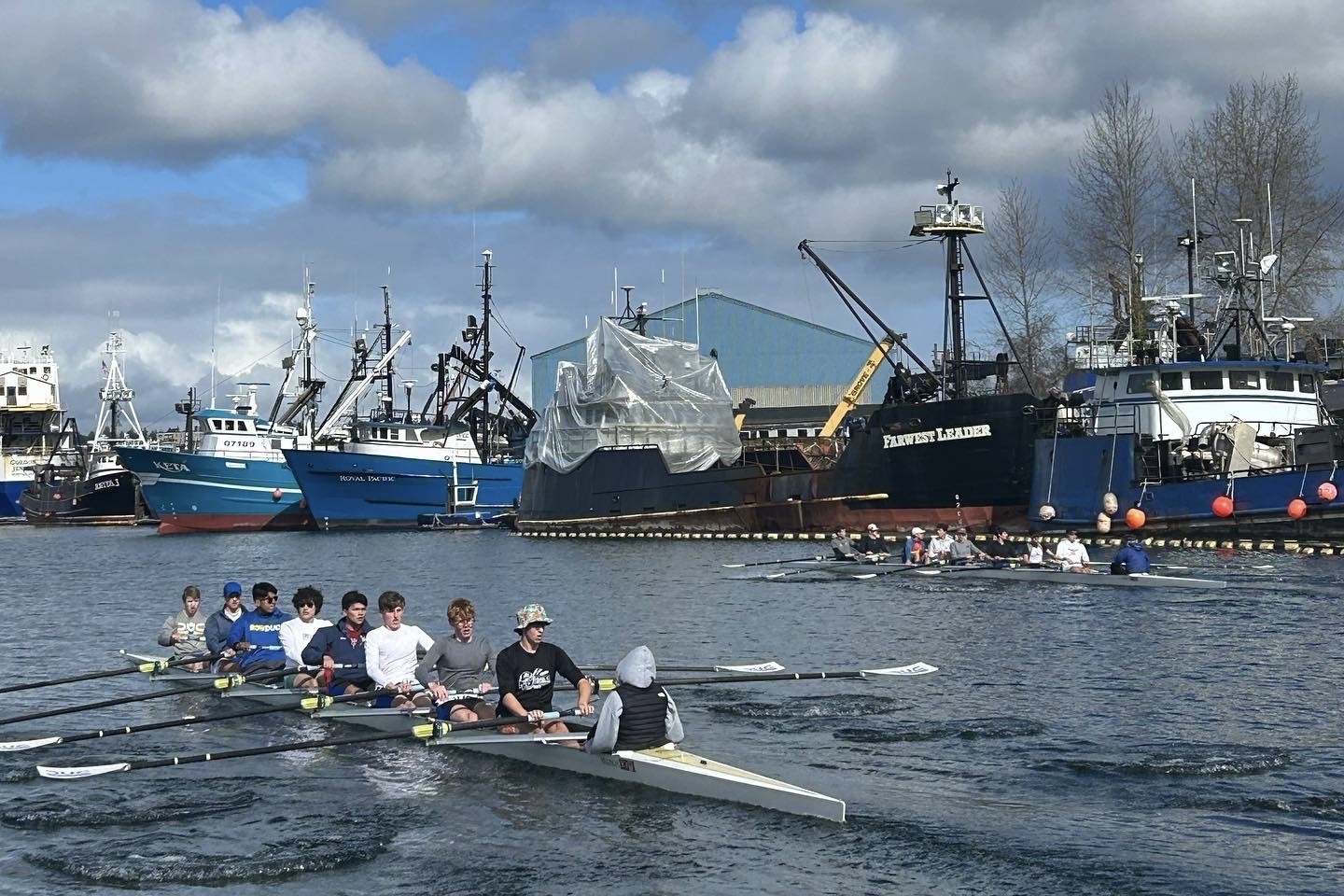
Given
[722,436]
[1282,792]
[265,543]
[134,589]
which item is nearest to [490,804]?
[1282,792]

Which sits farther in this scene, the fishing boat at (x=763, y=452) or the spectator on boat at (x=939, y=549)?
the fishing boat at (x=763, y=452)

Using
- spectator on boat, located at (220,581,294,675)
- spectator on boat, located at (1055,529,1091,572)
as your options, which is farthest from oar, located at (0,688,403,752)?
spectator on boat, located at (1055,529,1091,572)

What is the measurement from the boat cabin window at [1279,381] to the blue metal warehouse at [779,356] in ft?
167

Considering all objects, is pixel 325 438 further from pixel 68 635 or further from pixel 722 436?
pixel 68 635

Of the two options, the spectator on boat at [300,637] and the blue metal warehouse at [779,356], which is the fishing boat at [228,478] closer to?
the blue metal warehouse at [779,356]

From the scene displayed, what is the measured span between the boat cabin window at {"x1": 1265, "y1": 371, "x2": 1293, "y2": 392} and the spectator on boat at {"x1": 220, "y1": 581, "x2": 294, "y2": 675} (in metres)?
40.1

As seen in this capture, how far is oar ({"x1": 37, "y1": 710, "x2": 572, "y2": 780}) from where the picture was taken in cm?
1709

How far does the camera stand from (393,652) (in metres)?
19.4

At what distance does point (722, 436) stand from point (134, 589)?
3278 cm

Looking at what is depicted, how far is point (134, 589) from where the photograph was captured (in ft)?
164

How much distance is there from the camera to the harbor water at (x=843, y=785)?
14383 millimetres

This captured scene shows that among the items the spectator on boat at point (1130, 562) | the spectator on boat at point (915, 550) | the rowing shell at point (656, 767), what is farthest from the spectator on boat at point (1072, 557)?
the rowing shell at point (656, 767)

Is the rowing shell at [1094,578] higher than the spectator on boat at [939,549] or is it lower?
lower

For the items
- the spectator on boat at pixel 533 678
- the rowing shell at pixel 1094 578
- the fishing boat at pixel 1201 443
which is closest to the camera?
the spectator on boat at pixel 533 678
